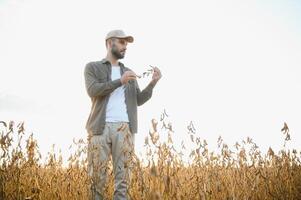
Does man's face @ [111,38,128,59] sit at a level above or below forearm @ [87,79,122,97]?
above

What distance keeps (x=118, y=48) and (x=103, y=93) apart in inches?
28.4

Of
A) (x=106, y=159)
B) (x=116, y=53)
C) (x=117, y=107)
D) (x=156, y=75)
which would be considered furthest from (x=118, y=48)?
(x=106, y=159)

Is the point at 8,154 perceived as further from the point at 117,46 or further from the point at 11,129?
the point at 117,46

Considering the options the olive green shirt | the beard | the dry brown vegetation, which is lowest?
the dry brown vegetation

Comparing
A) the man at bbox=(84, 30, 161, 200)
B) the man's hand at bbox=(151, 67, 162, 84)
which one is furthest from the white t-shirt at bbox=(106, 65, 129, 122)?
the man's hand at bbox=(151, 67, 162, 84)

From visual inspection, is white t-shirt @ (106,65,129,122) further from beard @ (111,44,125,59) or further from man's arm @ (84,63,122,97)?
beard @ (111,44,125,59)

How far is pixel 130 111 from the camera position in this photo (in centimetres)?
368

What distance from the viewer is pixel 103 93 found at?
11.5 feet

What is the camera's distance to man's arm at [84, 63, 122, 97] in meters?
3.44

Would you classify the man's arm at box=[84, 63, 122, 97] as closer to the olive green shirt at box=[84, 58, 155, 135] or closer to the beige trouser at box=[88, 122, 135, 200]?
the olive green shirt at box=[84, 58, 155, 135]

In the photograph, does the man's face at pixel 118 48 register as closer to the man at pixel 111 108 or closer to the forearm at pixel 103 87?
the man at pixel 111 108

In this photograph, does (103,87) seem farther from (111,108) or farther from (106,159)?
(106,159)

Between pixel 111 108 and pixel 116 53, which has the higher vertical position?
pixel 116 53

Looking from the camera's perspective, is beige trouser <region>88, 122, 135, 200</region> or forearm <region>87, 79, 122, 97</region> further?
forearm <region>87, 79, 122, 97</region>
